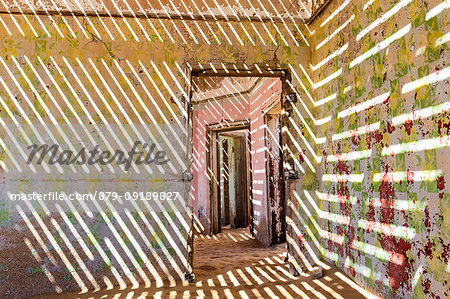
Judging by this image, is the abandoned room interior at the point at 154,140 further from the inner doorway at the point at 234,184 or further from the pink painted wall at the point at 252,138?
the inner doorway at the point at 234,184

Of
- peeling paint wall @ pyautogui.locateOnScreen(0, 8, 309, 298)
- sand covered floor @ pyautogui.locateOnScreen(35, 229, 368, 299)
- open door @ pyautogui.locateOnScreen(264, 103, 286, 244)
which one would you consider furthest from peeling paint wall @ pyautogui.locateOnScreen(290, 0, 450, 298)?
open door @ pyautogui.locateOnScreen(264, 103, 286, 244)

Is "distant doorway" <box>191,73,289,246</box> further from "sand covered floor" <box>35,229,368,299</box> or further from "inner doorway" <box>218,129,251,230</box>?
"sand covered floor" <box>35,229,368,299</box>

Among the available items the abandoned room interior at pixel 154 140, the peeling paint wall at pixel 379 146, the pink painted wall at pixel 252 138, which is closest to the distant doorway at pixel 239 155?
the pink painted wall at pixel 252 138

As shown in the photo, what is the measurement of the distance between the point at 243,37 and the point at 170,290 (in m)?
2.57

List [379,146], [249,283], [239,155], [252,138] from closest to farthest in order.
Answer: [379,146]
[249,283]
[252,138]
[239,155]

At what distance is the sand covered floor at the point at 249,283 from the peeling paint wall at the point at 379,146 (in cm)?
16

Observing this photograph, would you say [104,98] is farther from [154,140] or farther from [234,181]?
[234,181]

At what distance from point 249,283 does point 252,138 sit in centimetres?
323

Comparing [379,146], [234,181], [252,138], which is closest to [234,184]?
[234,181]

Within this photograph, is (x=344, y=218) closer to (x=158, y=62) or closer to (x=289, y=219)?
(x=289, y=219)

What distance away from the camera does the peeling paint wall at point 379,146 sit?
2016 mm

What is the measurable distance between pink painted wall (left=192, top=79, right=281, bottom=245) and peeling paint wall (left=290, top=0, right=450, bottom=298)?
1381mm

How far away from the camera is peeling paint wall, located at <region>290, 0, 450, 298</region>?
202cm

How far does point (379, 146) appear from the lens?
258cm
